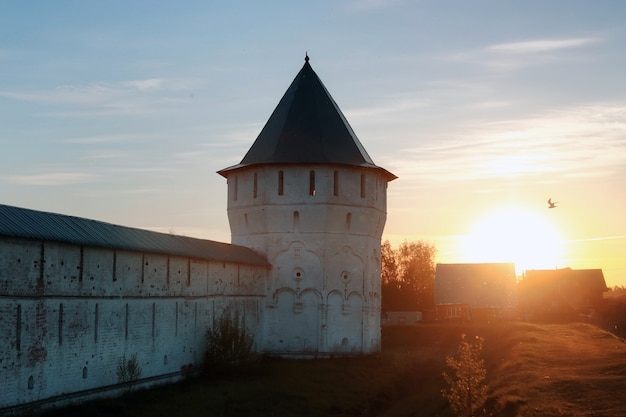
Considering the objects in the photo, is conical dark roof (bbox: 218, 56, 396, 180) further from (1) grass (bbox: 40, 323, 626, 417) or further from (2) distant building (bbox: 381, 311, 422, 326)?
(2) distant building (bbox: 381, 311, 422, 326)

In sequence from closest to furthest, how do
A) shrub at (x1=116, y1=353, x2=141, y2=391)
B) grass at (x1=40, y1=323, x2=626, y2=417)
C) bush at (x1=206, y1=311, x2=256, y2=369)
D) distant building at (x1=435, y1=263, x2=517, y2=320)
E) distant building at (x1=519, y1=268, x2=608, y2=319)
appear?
grass at (x1=40, y1=323, x2=626, y2=417)
shrub at (x1=116, y1=353, x2=141, y2=391)
bush at (x1=206, y1=311, x2=256, y2=369)
distant building at (x1=435, y1=263, x2=517, y2=320)
distant building at (x1=519, y1=268, x2=608, y2=319)

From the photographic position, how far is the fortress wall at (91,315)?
15.6 metres

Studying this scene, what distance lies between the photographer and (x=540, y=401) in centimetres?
1761

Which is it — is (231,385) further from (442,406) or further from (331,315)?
(331,315)

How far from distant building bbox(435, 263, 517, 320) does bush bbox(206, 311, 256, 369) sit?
27.9m

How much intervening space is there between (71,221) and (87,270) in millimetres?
1373

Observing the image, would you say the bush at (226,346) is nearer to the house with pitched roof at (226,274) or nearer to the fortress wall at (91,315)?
the fortress wall at (91,315)

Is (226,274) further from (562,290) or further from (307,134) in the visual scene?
(562,290)

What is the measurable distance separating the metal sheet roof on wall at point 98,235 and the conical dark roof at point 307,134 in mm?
4538

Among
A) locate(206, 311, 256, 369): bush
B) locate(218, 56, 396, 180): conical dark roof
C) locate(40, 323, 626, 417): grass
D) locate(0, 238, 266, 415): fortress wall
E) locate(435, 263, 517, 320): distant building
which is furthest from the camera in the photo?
locate(435, 263, 517, 320): distant building

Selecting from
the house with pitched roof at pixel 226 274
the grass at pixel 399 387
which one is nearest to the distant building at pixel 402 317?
the grass at pixel 399 387

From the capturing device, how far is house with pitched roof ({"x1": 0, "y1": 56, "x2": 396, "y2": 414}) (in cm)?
1619

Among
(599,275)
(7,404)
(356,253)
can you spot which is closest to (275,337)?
(356,253)

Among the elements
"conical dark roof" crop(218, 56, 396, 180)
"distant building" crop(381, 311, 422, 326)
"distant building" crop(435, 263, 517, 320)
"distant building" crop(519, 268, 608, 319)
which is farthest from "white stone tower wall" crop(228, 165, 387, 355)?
"distant building" crop(519, 268, 608, 319)
